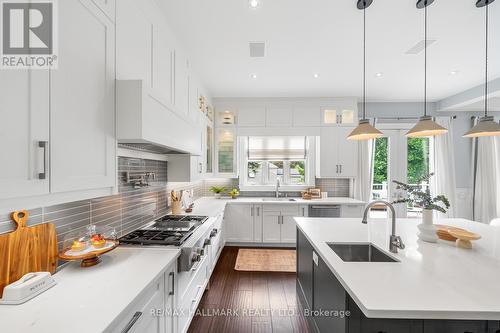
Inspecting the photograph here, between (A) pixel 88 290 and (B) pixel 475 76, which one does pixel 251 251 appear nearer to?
(A) pixel 88 290

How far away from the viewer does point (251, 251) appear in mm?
3773

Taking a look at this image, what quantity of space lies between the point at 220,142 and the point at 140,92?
119 inches

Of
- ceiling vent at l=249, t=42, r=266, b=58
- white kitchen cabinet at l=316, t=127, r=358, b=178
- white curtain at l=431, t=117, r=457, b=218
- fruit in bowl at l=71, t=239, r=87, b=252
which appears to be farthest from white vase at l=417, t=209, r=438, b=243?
white curtain at l=431, t=117, r=457, b=218

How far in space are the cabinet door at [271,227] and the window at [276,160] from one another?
83cm

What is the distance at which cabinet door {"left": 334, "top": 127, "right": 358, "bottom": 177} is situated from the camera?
13.7ft

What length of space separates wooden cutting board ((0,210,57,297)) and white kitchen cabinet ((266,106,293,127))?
361 cm

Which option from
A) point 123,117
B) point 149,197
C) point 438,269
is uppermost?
point 123,117

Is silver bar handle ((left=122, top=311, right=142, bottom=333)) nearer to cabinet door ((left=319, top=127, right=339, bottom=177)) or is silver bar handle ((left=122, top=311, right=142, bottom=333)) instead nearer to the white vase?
the white vase

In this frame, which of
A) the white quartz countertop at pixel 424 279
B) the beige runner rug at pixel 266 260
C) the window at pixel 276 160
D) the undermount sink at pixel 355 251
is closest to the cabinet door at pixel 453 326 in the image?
the white quartz countertop at pixel 424 279

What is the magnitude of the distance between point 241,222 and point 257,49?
2.75 meters

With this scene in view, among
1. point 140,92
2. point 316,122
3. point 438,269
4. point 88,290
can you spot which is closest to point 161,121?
point 140,92

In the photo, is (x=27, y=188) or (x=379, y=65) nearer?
(x=27, y=188)

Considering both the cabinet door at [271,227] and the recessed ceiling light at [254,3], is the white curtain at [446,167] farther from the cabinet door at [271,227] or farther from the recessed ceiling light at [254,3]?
the recessed ceiling light at [254,3]

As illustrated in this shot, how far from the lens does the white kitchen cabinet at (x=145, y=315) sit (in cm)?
90
